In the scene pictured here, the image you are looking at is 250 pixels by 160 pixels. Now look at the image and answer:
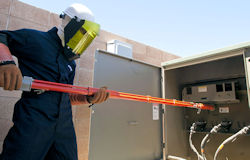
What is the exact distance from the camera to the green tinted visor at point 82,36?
88cm

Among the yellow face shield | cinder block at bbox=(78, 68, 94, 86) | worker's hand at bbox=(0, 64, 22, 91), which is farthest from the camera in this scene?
cinder block at bbox=(78, 68, 94, 86)

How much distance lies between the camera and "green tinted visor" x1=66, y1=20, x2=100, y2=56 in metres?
0.88

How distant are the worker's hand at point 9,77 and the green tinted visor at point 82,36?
0.31m

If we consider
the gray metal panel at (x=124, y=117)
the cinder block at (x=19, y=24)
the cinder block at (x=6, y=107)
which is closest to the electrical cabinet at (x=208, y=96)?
the gray metal panel at (x=124, y=117)

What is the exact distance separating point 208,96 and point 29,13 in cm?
183

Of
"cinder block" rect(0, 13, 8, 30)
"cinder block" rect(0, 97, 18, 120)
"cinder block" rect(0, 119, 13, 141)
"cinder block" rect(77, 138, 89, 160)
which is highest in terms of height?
"cinder block" rect(0, 13, 8, 30)

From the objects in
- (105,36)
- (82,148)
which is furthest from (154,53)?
(82,148)

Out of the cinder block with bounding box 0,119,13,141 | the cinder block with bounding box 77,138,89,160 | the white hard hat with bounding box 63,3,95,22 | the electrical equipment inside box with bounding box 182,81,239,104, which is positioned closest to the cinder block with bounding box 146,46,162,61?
the electrical equipment inside box with bounding box 182,81,239,104

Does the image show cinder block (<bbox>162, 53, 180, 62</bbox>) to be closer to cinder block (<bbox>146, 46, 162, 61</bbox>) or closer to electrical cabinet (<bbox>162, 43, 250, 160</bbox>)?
cinder block (<bbox>146, 46, 162, 61</bbox>)

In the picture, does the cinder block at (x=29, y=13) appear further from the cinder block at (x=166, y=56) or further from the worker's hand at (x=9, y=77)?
the cinder block at (x=166, y=56)

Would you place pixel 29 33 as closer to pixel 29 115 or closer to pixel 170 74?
pixel 29 115

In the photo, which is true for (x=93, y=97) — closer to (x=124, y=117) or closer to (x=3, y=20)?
(x=124, y=117)

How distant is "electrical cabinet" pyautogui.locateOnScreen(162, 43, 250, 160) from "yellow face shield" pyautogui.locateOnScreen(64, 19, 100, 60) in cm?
95

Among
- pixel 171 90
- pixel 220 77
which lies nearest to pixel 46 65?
pixel 171 90
